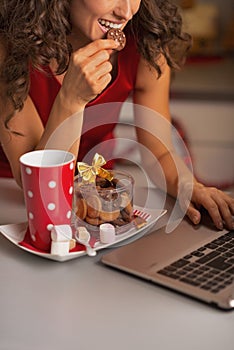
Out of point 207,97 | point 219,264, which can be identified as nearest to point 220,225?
point 219,264

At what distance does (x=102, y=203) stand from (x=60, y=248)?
0.33 feet

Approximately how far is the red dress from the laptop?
0.45m

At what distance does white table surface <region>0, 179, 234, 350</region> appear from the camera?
83 cm

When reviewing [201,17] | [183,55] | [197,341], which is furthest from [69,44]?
[201,17]

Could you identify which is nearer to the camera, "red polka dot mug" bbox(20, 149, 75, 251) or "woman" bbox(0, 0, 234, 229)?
"red polka dot mug" bbox(20, 149, 75, 251)

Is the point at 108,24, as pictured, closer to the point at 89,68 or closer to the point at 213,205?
→ the point at 89,68

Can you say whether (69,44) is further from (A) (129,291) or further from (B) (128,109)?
(B) (128,109)

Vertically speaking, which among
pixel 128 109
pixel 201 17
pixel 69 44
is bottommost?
pixel 128 109

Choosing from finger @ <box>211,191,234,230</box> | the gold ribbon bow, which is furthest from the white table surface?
finger @ <box>211,191,234,230</box>

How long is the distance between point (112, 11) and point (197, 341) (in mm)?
667

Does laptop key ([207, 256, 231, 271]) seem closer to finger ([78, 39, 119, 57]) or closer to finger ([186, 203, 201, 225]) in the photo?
finger ([186, 203, 201, 225])

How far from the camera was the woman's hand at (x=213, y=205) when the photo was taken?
3.75ft

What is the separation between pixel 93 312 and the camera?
0.89m

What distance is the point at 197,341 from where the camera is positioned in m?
0.82
